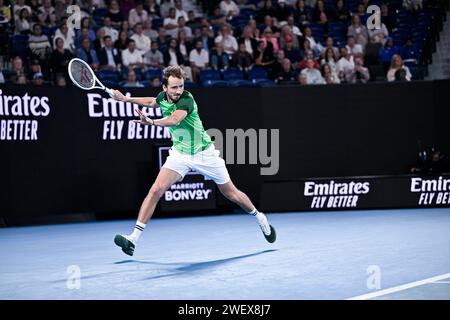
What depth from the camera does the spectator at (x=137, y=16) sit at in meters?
17.9

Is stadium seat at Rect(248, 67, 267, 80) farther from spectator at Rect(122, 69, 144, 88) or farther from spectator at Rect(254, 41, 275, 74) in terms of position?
spectator at Rect(122, 69, 144, 88)

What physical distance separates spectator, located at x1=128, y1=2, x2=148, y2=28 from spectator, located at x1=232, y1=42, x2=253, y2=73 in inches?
93.3

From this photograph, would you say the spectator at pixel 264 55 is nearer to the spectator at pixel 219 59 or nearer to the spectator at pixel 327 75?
the spectator at pixel 219 59

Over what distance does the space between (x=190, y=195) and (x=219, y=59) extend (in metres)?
3.52

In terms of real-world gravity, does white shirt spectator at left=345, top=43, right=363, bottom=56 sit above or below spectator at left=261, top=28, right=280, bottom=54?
below

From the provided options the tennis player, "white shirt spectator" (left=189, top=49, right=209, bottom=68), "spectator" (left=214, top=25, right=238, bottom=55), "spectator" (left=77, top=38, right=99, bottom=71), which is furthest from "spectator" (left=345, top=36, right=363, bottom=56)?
the tennis player

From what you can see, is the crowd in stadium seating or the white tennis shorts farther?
the crowd in stadium seating

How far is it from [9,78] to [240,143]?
435 centimetres

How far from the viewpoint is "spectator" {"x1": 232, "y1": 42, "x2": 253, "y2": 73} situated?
55.5ft

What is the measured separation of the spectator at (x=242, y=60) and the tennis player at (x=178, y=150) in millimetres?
7396

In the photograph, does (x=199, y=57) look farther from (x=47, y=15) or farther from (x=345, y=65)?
(x=47, y=15)

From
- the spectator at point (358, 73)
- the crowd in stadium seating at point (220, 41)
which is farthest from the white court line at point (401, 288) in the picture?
the spectator at point (358, 73)
